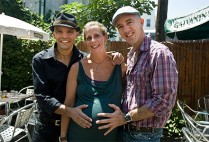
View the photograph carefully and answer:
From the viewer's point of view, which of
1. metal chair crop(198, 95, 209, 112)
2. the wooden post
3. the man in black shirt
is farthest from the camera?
the wooden post

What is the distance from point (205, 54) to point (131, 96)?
6.34m

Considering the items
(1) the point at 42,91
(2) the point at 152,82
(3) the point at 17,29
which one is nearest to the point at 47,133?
(1) the point at 42,91

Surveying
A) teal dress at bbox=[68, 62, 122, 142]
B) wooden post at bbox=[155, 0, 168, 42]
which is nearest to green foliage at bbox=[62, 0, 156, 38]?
wooden post at bbox=[155, 0, 168, 42]

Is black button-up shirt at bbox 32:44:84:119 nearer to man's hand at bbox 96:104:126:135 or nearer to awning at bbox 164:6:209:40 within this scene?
man's hand at bbox 96:104:126:135

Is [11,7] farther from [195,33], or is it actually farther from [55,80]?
[55,80]

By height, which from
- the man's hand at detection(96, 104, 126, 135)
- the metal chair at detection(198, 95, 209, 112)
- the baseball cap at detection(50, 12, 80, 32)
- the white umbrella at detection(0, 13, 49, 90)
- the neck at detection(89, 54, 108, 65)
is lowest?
the metal chair at detection(198, 95, 209, 112)

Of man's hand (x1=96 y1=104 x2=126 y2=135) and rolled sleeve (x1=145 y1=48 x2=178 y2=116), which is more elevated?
rolled sleeve (x1=145 y1=48 x2=178 y2=116)

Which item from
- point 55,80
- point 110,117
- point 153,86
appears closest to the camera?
point 153,86

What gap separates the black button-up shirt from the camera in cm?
246

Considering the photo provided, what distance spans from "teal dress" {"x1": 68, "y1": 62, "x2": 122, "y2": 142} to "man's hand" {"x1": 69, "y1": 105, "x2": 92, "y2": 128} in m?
0.03

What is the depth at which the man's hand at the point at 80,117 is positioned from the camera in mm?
2213

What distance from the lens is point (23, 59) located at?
351 inches

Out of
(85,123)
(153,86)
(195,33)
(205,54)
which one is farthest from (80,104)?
(195,33)

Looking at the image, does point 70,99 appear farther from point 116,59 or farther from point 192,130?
point 192,130
